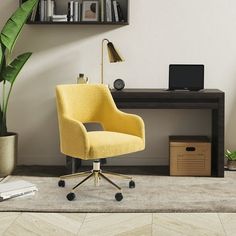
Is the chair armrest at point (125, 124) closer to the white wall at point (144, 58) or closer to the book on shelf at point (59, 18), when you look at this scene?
the white wall at point (144, 58)

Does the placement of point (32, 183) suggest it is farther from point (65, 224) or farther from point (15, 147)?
point (65, 224)

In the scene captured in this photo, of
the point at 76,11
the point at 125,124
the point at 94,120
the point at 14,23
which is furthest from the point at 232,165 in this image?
the point at 14,23

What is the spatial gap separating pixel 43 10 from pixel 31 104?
0.89 meters

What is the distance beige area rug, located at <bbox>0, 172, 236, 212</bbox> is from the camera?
339 cm

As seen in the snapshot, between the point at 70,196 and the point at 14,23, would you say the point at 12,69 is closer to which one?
the point at 14,23

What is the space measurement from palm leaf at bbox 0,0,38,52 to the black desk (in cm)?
99

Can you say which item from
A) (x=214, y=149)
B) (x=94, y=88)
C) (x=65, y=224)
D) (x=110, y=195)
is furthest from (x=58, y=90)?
(x=214, y=149)

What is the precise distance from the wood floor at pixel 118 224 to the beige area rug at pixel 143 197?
8 centimetres

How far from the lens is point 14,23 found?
421 cm

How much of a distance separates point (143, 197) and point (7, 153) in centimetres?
134

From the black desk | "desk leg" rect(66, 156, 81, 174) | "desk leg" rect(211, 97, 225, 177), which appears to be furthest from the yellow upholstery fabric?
"desk leg" rect(211, 97, 225, 177)

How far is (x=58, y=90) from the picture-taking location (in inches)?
153

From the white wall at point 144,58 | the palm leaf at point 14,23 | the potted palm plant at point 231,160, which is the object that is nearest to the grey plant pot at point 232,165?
the potted palm plant at point 231,160

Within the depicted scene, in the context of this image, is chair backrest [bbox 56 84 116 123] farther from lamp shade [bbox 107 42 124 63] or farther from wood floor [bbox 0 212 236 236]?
wood floor [bbox 0 212 236 236]
